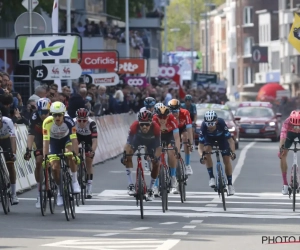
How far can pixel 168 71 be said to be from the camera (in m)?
67.9

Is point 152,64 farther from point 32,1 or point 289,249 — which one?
point 289,249

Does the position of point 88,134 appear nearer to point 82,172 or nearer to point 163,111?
point 82,172

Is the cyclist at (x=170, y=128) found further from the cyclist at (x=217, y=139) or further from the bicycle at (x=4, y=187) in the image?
the bicycle at (x=4, y=187)

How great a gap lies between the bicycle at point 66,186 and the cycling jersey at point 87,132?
265 centimetres

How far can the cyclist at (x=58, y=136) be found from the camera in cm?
1809

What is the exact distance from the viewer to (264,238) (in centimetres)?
1475

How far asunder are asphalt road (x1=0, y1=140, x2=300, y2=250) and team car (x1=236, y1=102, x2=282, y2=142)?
23189 mm

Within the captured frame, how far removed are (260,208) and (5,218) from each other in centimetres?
405

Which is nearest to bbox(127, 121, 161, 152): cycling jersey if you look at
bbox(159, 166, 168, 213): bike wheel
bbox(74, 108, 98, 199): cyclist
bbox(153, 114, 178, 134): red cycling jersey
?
bbox(159, 166, 168, 213): bike wheel

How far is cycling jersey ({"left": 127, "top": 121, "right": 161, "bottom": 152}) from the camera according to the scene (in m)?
18.8

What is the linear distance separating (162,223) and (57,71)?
12525 mm

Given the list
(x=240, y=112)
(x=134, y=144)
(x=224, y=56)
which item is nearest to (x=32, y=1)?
(x=134, y=144)

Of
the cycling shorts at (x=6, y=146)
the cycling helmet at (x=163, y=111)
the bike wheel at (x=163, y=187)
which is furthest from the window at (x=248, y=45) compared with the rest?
the cycling shorts at (x=6, y=146)

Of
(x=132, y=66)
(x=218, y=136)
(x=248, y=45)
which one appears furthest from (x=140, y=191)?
(x=248, y=45)
